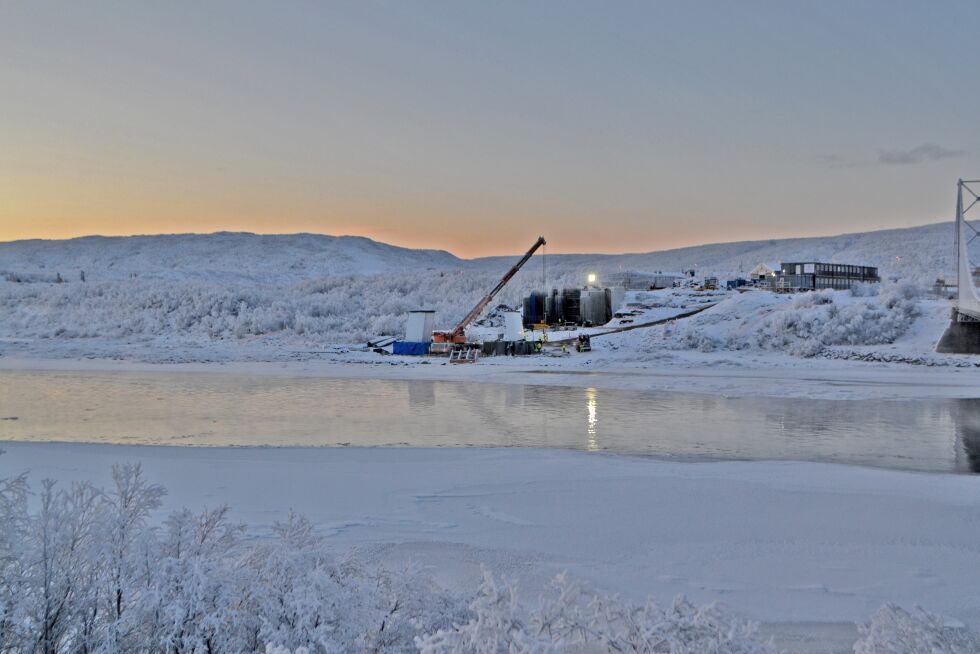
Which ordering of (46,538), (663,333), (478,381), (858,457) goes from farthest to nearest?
1. (663,333)
2. (478,381)
3. (858,457)
4. (46,538)

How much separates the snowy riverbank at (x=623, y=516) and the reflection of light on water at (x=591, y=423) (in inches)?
43.4

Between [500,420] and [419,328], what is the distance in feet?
75.5

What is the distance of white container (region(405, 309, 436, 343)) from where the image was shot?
38031mm

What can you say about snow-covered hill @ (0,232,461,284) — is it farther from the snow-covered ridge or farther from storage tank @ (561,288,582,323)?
storage tank @ (561,288,582,323)

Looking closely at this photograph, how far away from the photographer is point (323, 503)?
7910 mm

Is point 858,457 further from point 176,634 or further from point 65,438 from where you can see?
point 65,438

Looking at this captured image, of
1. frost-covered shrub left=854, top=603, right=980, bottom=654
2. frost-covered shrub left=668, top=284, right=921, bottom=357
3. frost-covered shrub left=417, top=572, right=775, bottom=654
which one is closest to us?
frost-covered shrub left=417, top=572, right=775, bottom=654

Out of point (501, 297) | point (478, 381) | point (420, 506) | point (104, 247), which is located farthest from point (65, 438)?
point (104, 247)

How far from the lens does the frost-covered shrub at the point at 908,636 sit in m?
2.64

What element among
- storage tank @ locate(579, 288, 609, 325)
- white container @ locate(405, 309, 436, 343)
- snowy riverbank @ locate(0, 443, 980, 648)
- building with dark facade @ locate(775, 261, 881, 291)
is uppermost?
building with dark facade @ locate(775, 261, 881, 291)

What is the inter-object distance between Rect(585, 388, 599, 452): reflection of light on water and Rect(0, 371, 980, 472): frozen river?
31mm

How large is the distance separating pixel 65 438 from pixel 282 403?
588 centimetres

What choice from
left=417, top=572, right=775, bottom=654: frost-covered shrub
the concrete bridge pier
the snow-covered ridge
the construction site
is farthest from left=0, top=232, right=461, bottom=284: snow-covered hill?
left=417, top=572, right=775, bottom=654: frost-covered shrub

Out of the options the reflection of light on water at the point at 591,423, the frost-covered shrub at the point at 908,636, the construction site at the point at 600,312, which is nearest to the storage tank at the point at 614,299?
the construction site at the point at 600,312
